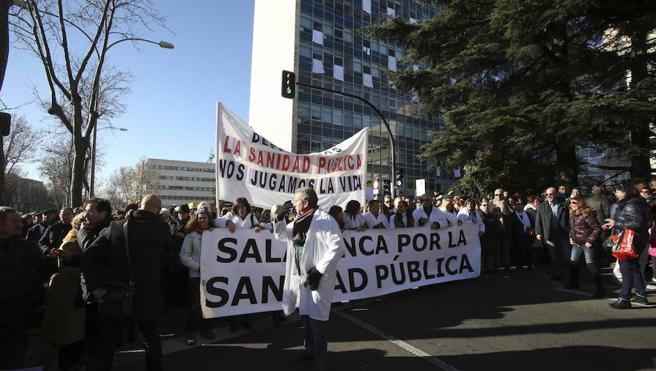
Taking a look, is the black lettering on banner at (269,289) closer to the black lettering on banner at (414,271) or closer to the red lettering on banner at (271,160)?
the red lettering on banner at (271,160)

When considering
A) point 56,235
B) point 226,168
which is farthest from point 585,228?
point 56,235

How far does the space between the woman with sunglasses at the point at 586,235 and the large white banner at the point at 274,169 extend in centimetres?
387

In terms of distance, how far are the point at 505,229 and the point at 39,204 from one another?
4367 inches

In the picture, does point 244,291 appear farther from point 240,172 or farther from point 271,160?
point 271,160

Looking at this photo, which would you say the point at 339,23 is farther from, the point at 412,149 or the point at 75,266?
the point at 75,266

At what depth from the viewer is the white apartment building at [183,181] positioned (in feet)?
390

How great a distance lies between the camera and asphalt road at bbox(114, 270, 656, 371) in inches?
172

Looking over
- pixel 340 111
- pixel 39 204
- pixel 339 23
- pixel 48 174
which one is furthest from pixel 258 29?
pixel 39 204

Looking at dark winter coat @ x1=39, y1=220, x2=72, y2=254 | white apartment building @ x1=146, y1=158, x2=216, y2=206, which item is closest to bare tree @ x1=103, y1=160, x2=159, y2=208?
white apartment building @ x1=146, y1=158, x2=216, y2=206

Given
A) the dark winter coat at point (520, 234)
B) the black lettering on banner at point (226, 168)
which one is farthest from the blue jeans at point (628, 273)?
the black lettering on banner at point (226, 168)

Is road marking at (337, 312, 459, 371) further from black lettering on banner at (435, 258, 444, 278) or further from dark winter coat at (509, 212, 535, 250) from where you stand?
dark winter coat at (509, 212, 535, 250)

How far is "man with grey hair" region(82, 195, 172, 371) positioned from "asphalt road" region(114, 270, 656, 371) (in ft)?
2.73

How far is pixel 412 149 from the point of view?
55.7m

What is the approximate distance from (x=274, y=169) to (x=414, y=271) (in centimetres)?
337
